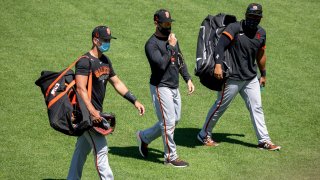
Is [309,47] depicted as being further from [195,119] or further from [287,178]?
[287,178]

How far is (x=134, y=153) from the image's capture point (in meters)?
12.0

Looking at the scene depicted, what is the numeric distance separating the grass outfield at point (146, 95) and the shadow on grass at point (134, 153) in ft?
0.05

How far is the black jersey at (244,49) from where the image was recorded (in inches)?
470

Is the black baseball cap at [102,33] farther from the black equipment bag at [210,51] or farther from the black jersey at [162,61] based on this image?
the black equipment bag at [210,51]

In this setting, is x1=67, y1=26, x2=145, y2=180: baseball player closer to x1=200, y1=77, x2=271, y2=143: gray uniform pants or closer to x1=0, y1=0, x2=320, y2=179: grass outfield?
x1=0, y1=0, x2=320, y2=179: grass outfield

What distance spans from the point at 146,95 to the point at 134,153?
274 centimetres

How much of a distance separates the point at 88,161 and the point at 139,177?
104cm

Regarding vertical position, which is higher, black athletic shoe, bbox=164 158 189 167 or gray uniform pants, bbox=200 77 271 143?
gray uniform pants, bbox=200 77 271 143

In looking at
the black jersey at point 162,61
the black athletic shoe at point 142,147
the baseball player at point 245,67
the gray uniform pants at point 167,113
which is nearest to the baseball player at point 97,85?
the black jersey at point 162,61

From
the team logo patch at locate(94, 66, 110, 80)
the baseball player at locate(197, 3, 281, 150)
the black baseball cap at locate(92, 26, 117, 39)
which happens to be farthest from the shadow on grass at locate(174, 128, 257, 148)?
the black baseball cap at locate(92, 26, 117, 39)

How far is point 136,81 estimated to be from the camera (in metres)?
15.1

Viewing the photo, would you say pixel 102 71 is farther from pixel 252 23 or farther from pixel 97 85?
pixel 252 23

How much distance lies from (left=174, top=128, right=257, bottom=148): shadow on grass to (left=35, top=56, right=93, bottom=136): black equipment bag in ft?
11.1

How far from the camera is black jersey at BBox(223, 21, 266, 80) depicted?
470 inches
